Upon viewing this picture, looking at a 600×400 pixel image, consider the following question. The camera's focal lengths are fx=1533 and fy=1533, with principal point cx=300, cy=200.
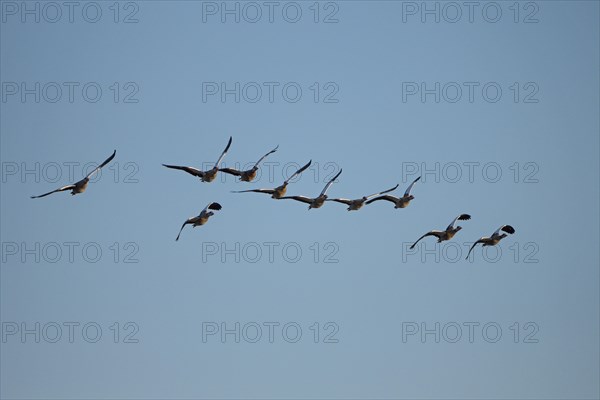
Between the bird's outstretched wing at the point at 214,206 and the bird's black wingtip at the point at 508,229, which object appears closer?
the bird's outstretched wing at the point at 214,206

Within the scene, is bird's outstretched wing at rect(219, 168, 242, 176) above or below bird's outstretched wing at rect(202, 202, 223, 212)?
above

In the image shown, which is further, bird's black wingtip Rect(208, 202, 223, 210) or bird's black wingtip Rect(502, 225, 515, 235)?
bird's black wingtip Rect(502, 225, 515, 235)

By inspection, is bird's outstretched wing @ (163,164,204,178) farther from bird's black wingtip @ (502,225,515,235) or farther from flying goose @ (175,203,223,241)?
bird's black wingtip @ (502,225,515,235)

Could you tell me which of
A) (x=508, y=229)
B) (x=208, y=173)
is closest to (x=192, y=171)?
(x=208, y=173)

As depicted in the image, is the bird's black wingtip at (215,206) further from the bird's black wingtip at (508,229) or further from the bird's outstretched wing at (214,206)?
the bird's black wingtip at (508,229)

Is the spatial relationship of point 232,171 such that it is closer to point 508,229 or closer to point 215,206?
point 215,206

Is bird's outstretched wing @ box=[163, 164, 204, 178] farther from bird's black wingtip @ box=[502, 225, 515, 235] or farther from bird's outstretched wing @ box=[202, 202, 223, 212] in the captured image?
bird's black wingtip @ box=[502, 225, 515, 235]

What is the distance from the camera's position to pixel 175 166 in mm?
79188

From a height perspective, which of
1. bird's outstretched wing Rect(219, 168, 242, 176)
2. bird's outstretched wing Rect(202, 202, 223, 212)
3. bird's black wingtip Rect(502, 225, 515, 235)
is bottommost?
bird's black wingtip Rect(502, 225, 515, 235)

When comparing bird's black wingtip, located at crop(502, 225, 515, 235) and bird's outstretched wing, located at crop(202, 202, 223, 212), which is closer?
bird's outstretched wing, located at crop(202, 202, 223, 212)

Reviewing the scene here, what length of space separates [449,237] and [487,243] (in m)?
2.08

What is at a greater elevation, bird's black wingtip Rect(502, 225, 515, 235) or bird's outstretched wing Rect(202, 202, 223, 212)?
bird's outstretched wing Rect(202, 202, 223, 212)

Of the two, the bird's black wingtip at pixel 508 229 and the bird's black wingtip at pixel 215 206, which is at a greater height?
the bird's black wingtip at pixel 215 206

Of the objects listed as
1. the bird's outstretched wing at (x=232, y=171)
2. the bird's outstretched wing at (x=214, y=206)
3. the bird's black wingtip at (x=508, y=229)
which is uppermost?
the bird's outstretched wing at (x=232, y=171)
